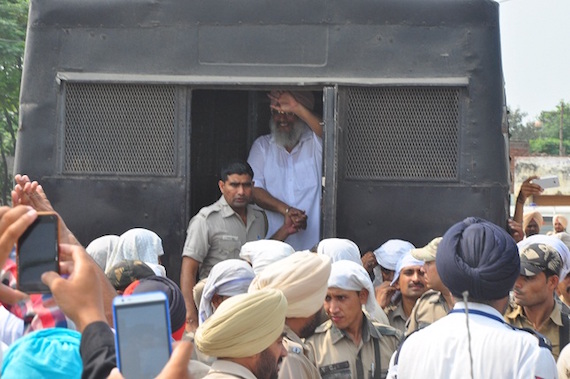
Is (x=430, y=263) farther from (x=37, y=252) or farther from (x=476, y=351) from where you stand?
(x=37, y=252)

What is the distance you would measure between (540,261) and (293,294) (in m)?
1.57

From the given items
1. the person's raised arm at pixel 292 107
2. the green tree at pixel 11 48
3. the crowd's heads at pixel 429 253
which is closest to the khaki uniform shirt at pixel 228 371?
the crowd's heads at pixel 429 253

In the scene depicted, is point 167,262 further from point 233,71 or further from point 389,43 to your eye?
point 389,43

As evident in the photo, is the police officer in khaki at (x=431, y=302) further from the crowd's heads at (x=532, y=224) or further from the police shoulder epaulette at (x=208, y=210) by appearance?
the crowd's heads at (x=532, y=224)

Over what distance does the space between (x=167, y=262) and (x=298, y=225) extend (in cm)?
99

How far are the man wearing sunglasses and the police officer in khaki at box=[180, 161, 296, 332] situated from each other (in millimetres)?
169

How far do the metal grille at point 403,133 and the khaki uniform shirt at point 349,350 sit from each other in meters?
2.02

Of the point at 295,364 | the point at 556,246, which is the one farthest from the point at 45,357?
the point at 556,246

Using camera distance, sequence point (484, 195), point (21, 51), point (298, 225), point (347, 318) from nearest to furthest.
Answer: point (347, 318)
point (484, 195)
point (298, 225)
point (21, 51)

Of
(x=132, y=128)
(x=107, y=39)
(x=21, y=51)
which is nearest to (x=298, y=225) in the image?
(x=132, y=128)

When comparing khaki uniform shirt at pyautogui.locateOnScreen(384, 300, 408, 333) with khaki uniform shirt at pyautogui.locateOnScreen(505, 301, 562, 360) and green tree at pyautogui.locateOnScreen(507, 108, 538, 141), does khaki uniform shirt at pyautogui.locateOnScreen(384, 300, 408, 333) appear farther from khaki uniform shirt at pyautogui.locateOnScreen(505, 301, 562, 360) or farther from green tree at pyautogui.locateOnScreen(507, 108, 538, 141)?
green tree at pyautogui.locateOnScreen(507, 108, 538, 141)

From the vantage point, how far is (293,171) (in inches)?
342

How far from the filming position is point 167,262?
783 centimetres

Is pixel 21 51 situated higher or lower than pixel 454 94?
higher
